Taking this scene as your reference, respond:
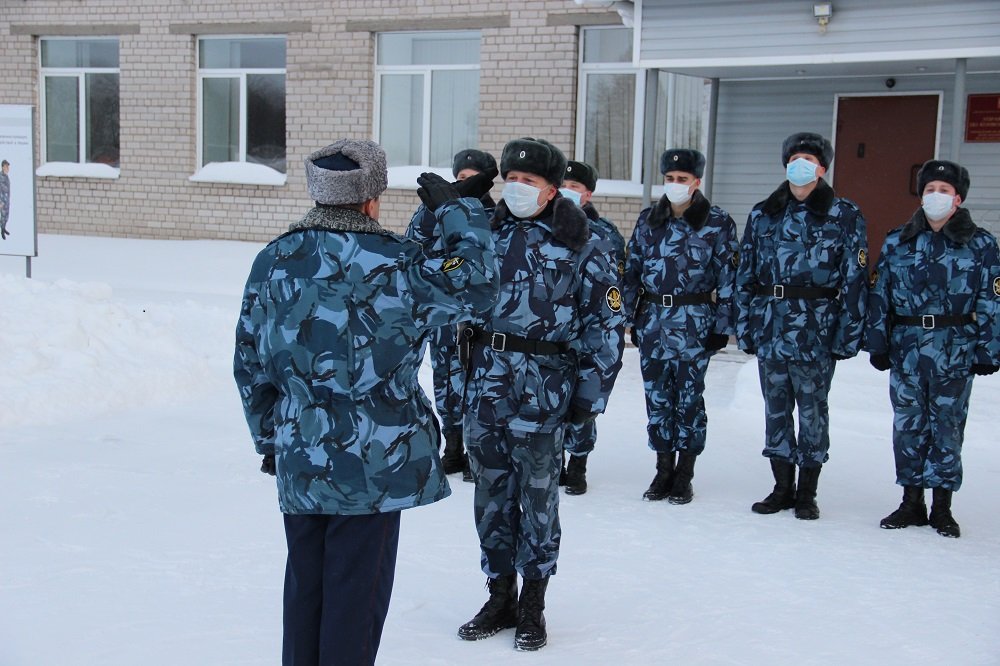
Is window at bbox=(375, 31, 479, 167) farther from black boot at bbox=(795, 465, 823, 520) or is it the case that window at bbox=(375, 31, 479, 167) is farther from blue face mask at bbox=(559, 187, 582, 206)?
black boot at bbox=(795, 465, 823, 520)

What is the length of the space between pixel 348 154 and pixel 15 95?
13923 millimetres

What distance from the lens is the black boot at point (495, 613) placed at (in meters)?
3.68

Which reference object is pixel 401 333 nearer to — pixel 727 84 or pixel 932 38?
pixel 932 38

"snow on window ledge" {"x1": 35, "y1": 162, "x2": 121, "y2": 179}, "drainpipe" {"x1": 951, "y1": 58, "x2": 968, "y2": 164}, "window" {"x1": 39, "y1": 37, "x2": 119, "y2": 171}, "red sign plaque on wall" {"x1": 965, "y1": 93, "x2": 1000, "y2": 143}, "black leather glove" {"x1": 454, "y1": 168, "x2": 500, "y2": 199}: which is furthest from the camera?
"snow on window ledge" {"x1": 35, "y1": 162, "x2": 121, "y2": 179}

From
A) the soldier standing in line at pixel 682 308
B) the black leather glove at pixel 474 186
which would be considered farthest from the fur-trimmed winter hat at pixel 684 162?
the black leather glove at pixel 474 186

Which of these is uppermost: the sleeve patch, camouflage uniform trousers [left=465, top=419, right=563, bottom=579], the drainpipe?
the drainpipe

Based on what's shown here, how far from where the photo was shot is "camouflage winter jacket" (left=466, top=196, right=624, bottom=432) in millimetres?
3688

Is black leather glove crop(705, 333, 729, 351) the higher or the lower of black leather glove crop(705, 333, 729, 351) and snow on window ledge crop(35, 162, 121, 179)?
the lower

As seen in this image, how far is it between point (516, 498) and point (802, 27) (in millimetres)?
6321

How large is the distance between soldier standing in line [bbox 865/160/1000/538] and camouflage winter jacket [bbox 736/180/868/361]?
0.43 ft

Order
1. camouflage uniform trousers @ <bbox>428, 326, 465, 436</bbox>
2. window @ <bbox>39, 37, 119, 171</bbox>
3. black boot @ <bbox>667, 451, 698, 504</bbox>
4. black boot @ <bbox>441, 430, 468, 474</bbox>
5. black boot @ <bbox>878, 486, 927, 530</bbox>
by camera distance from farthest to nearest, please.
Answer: window @ <bbox>39, 37, 119, 171</bbox> < black boot @ <bbox>441, 430, 468, 474</bbox> < camouflage uniform trousers @ <bbox>428, 326, 465, 436</bbox> < black boot @ <bbox>667, 451, 698, 504</bbox> < black boot @ <bbox>878, 486, 927, 530</bbox>

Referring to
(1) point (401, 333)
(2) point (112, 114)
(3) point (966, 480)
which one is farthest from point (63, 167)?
(1) point (401, 333)

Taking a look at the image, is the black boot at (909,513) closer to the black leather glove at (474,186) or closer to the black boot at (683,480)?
the black boot at (683,480)

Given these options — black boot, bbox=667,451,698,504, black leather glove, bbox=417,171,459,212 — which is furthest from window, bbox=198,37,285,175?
black leather glove, bbox=417,171,459,212
